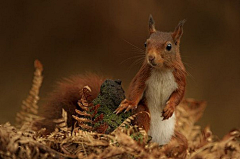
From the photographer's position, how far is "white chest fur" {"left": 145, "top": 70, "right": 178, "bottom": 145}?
126cm

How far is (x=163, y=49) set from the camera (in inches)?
47.3

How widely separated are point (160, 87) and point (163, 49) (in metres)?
0.15

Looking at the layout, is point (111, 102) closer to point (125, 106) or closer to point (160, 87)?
point (125, 106)

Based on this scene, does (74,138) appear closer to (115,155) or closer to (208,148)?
(115,155)

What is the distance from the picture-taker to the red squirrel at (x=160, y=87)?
1.23m

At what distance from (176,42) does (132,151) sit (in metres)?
0.51

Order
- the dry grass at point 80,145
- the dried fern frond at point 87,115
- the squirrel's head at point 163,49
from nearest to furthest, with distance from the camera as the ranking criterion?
the dry grass at point 80,145
the dried fern frond at point 87,115
the squirrel's head at point 163,49

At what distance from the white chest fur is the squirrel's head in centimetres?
5

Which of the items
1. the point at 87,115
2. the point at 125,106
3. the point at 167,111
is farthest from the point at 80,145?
the point at 167,111

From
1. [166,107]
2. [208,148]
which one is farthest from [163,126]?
[208,148]

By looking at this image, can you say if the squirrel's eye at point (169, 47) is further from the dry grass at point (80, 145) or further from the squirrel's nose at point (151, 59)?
the dry grass at point (80, 145)

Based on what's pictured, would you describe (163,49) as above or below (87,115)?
above

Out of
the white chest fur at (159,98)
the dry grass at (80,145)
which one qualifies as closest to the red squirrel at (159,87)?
the white chest fur at (159,98)

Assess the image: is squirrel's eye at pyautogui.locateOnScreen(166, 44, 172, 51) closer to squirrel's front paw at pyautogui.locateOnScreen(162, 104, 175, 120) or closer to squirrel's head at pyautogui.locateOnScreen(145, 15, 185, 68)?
squirrel's head at pyautogui.locateOnScreen(145, 15, 185, 68)
